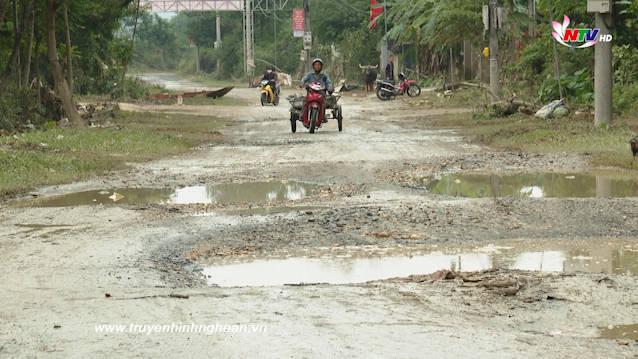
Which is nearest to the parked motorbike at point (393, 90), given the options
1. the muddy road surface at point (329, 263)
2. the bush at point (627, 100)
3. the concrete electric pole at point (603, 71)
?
the bush at point (627, 100)

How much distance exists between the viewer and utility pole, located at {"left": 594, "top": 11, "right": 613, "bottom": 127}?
69.7 ft

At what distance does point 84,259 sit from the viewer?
896 cm

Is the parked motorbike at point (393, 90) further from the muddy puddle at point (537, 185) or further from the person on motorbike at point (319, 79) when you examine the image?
the muddy puddle at point (537, 185)

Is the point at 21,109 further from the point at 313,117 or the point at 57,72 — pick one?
the point at 313,117

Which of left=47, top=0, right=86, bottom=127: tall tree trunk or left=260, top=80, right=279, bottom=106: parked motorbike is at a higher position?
left=47, top=0, right=86, bottom=127: tall tree trunk

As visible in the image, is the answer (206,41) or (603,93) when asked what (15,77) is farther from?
(206,41)

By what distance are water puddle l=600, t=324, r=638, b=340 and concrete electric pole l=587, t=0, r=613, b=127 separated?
1522cm

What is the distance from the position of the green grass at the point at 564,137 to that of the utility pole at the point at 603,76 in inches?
10.1

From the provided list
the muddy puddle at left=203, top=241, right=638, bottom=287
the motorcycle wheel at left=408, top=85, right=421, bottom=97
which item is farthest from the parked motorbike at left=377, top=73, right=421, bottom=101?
the muddy puddle at left=203, top=241, right=638, bottom=287

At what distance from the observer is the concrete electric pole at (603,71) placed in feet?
69.6

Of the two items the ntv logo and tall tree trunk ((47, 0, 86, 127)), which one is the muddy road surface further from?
the ntv logo

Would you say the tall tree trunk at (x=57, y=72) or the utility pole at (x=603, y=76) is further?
the tall tree trunk at (x=57, y=72)

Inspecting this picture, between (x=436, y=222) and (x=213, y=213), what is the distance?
2407 mm

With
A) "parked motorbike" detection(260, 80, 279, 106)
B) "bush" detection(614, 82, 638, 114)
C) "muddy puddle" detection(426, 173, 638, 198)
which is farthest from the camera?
"parked motorbike" detection(260, 80, 279, 106)
